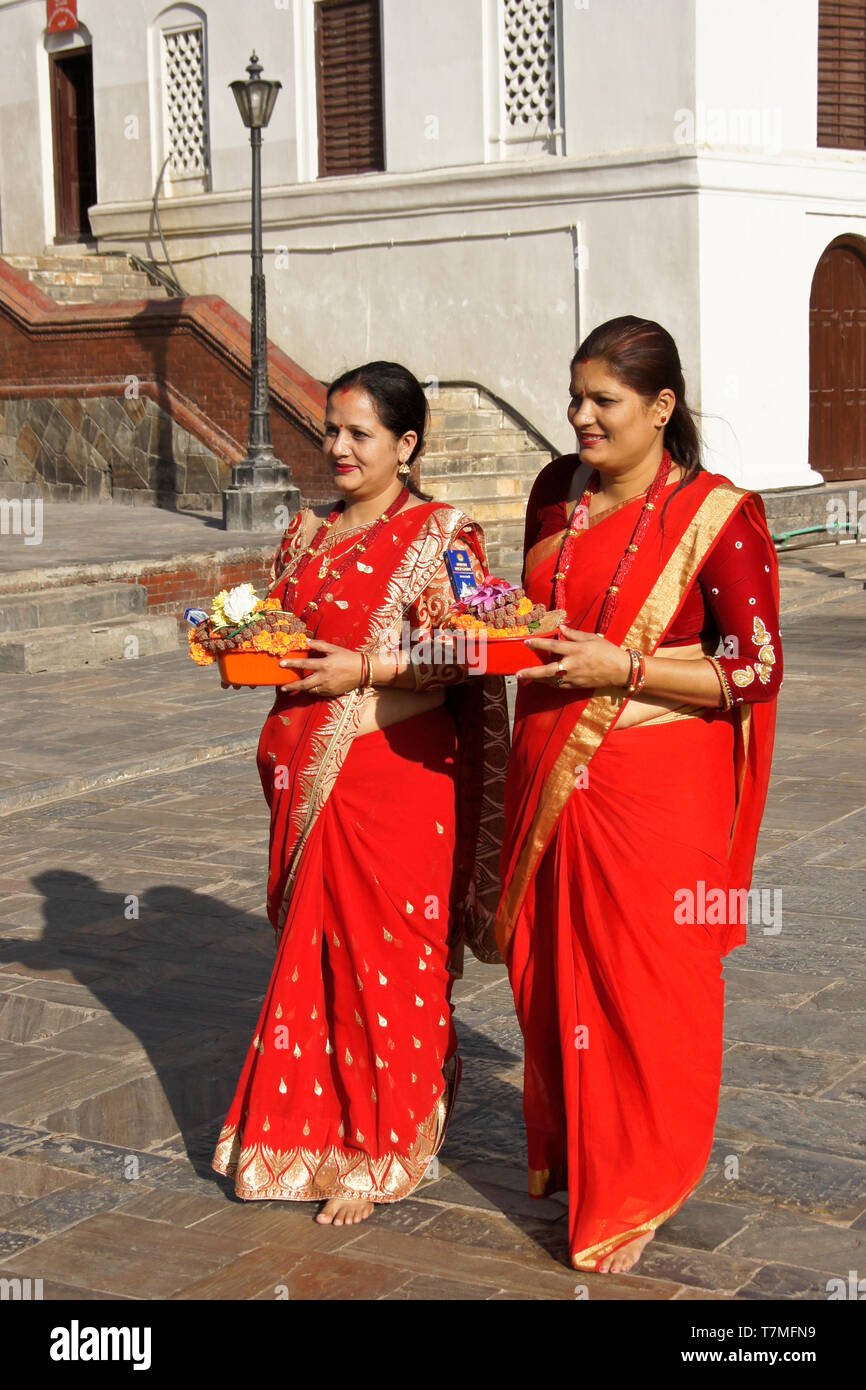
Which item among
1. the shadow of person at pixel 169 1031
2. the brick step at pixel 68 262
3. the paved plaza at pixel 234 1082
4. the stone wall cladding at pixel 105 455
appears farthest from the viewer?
the brick step at pixel 68 262

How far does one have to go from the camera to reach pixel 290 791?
388cm

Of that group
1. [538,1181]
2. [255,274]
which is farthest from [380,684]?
[255,274]

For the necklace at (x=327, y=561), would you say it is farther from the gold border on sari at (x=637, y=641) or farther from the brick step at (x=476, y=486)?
the brick step at (x=476, y=486)

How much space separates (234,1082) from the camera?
457 centimetres

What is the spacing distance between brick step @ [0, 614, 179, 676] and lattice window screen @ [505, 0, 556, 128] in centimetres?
753

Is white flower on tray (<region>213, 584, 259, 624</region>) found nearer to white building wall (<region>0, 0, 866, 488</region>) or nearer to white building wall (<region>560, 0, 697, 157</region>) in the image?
white building wall (<region>0, 0, 866, 488</region>)

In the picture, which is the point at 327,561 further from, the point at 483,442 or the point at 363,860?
the point at 483,442

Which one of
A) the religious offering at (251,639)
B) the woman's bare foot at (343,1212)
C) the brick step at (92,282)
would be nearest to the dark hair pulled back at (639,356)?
the religious offering at (251,639)

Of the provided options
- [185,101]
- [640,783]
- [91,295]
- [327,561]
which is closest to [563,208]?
[185,101]

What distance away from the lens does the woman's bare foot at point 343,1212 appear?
12.3 feet

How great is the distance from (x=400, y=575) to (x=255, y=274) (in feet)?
38.9

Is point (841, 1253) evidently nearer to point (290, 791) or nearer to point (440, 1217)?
point (440, 1217)

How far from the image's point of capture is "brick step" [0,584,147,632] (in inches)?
460

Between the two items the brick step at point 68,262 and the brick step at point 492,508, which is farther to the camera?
the brick step at point 68,262
